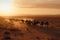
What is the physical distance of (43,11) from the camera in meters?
1.00

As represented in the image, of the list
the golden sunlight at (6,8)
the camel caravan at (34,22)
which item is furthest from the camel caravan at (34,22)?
the golden sunlight at (6,8)

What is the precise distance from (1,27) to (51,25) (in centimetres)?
40

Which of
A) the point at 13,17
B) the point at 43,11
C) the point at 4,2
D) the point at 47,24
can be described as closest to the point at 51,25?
the point at 47,24

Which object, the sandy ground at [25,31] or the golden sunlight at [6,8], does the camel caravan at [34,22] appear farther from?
the golden sunlight at [6,8]

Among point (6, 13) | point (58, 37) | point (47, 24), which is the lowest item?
point (58, 37)

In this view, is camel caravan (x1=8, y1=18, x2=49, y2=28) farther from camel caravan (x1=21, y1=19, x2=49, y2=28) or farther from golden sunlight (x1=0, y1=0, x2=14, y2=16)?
golden sunlight (x1=0, y1=0, x2=14, y2=16)

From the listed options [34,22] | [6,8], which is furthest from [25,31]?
[6,8]

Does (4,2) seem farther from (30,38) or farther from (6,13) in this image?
(30,38)

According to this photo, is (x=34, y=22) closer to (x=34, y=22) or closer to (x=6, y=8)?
(x=34, y=22)

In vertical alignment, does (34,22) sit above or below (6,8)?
below

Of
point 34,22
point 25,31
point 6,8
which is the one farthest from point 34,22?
point 6,8

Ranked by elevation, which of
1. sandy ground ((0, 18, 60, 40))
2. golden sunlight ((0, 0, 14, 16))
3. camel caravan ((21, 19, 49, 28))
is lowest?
sandy ground ((0, 18, 60, 40))

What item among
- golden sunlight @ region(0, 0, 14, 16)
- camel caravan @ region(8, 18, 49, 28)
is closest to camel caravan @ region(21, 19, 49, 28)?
camel caravan @ region(8, 18, 49, 28)

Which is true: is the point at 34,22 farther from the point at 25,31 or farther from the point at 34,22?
the point at 25,31
